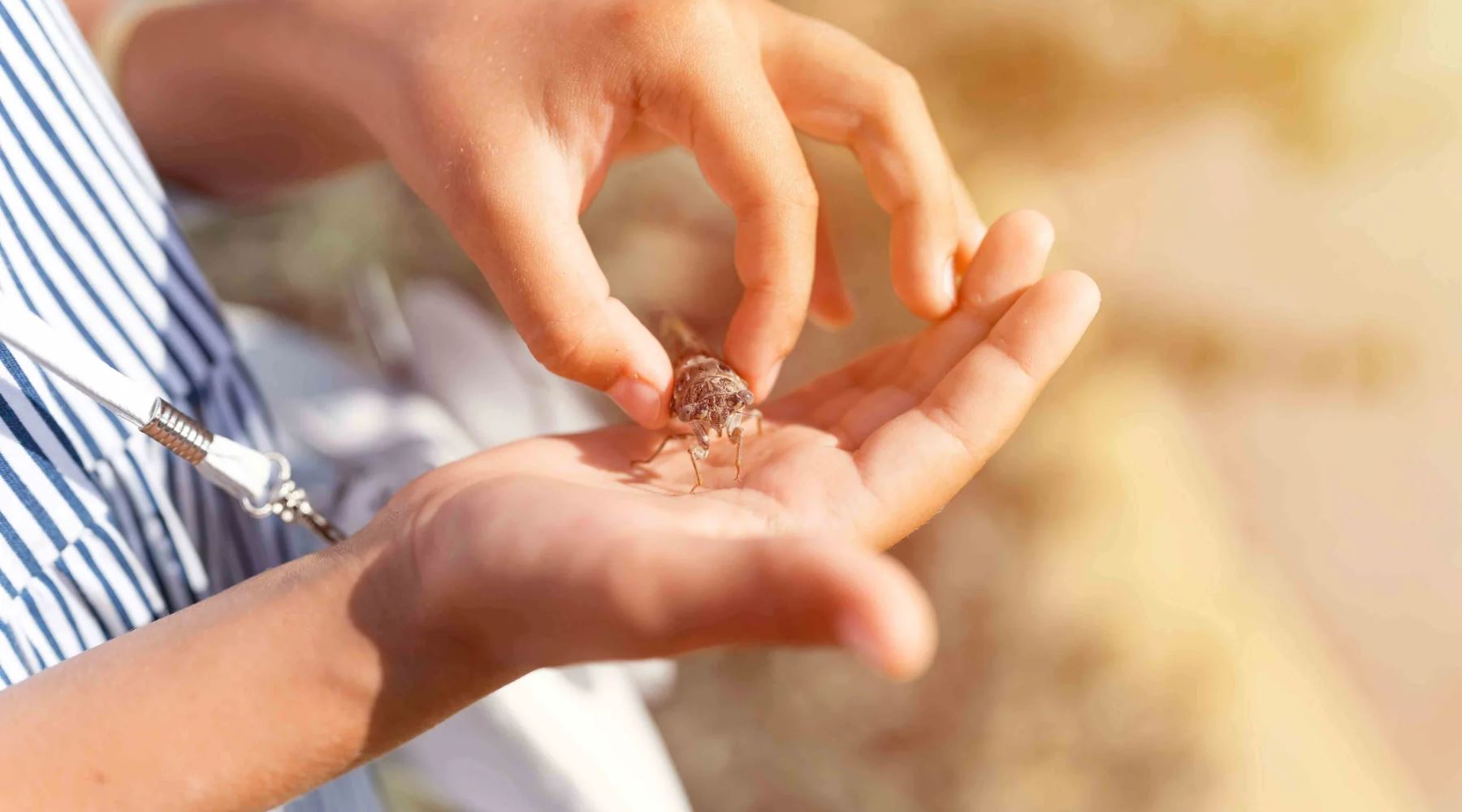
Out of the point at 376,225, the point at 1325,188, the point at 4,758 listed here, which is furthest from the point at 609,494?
the point at 1325,188

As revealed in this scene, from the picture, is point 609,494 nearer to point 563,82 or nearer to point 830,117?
point 563,82

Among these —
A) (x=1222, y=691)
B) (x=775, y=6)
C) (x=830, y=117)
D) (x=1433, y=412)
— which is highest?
(x=775, y=6)

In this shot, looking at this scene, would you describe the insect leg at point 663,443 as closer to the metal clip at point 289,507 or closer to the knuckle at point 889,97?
the metal clip at point 289,507

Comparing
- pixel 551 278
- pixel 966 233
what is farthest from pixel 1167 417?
pixel 551 278

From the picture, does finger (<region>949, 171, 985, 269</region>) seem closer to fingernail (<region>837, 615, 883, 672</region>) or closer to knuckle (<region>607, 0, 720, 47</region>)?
knuckle (<region>607, 0, 720, 47</region>)

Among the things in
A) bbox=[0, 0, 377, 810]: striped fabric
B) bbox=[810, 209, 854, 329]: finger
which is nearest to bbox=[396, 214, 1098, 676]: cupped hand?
bbox=[810, 209, 854, 329]: finger

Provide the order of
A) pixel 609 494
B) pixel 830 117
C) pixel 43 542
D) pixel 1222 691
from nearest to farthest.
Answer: pixel 609 494 → pixel 43 542 → pixel 830 117 → pixel 1222 691

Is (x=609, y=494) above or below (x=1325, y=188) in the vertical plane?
below

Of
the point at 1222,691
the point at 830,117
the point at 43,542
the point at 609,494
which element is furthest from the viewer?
the point at 1222,691
